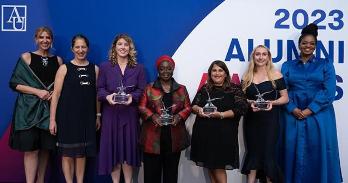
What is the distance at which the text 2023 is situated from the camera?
3.66 metres

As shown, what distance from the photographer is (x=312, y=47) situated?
3.26 m

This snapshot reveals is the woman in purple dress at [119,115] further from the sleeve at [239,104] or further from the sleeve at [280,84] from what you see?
the sleeve at [280,84]

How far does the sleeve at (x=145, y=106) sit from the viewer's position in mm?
2992

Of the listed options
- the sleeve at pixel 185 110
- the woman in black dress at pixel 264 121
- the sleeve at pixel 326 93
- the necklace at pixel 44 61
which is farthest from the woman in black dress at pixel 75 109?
the sleeve at pixel 326 93

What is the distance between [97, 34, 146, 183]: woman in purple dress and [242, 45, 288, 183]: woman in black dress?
998 millimetres

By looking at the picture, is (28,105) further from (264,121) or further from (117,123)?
(264,121)

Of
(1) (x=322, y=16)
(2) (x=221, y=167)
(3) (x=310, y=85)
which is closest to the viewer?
(2) (x=221, y=167)

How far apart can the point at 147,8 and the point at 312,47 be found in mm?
1675

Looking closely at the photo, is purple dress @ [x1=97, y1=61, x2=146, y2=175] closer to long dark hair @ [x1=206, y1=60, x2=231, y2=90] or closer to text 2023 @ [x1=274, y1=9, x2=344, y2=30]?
long dark hair @ [x1=206, y1=60, x2=231, y2=90]

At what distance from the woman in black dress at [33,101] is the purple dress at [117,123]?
0.53 m

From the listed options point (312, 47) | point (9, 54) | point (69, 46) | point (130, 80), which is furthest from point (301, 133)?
point (9, 54)

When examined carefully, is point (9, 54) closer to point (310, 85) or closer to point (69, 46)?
point (69, 46)

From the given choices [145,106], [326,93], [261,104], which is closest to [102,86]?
[145,106]

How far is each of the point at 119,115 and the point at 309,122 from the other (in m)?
1.73
